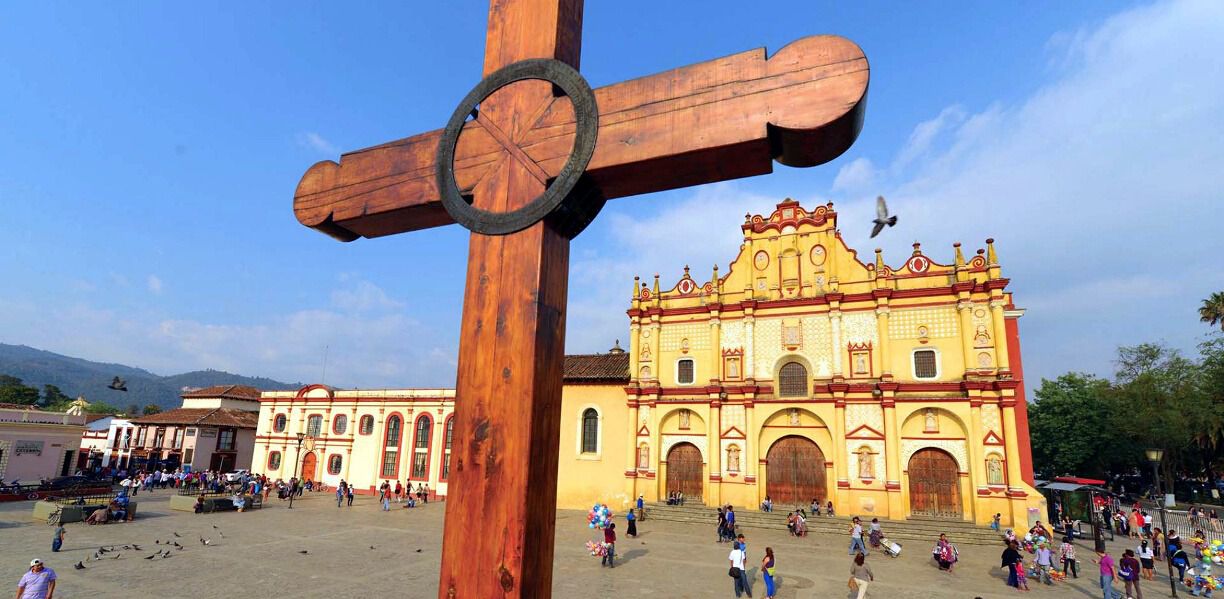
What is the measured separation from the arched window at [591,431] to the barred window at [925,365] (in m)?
14.3

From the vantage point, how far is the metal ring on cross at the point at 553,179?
183cm

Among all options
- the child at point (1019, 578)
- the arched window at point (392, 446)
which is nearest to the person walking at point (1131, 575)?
the child at point (1019, 578)

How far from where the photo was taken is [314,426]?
36094 mm

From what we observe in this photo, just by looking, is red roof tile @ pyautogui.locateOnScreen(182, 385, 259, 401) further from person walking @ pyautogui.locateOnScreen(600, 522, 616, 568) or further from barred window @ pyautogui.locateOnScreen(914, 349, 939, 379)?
barred window @ pyautogui.locateOnScreen(914, 349, 939, 379)

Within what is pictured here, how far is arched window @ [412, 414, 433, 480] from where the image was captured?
32.6 metres

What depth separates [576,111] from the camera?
192 centimetres

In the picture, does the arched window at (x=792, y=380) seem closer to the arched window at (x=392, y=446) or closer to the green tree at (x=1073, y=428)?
the arched window at (x=392, y=446)

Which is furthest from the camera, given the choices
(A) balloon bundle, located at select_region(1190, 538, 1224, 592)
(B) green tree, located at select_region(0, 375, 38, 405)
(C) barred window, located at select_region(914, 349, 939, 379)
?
(B) green tree, located at select_region(0, 375, 38, 405)

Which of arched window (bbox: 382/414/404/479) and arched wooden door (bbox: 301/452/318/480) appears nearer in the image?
arched window (bbox: 382/414/404/479)

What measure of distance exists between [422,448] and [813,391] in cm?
2154

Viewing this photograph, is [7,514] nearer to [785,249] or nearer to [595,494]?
[595,494]

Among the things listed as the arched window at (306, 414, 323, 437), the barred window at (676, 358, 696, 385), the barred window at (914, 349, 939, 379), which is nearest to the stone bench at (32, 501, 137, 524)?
the arched window at (306, 414, 323, 437)

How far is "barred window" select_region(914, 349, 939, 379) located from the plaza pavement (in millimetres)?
6691

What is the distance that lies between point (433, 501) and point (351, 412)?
8.03 metres
